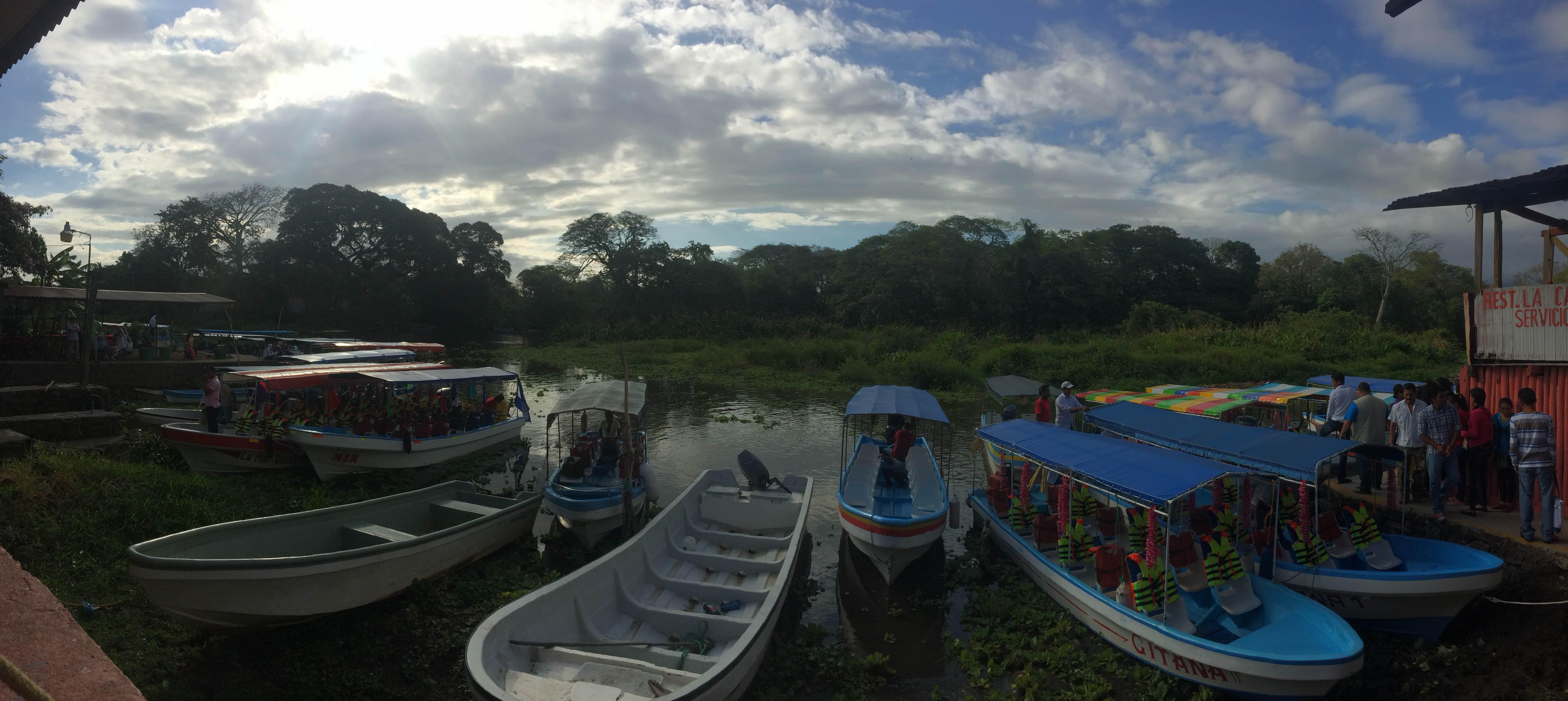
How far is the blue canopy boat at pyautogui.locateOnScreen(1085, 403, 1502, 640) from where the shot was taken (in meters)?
7.32

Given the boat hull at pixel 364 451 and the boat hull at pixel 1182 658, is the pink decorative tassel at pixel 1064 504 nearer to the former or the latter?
the boat hull at pixel 1182 658

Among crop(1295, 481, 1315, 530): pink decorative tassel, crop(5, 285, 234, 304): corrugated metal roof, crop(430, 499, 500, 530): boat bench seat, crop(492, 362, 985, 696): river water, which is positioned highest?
crop(5, 285, 234, 304): corrugated metal roof

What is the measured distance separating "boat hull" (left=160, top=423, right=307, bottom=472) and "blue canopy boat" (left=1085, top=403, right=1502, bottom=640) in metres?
14.5

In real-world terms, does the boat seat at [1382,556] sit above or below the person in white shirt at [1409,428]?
below

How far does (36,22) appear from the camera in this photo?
642cm

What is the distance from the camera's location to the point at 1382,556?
8227 mm

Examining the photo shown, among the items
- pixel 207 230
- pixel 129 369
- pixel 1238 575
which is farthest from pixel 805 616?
pixel 207 230

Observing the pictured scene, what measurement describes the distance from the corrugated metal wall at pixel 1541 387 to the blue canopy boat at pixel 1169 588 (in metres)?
3.72

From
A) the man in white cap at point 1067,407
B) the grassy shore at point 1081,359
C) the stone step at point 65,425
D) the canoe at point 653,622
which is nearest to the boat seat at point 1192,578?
the canoe at point 653,622

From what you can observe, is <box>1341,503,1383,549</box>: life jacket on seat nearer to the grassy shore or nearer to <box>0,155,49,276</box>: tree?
the grassy shore

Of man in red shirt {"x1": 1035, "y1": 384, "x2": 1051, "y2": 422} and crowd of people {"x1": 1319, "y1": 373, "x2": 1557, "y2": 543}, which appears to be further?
man in red shirt {"x1": 1035, "y1": 384, "x2": 1051, "y2": 422}

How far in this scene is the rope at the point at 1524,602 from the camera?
7.26m

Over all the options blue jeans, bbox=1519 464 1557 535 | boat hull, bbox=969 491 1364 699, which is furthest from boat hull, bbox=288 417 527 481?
blue jeans, bbox=1519 464 1557 535

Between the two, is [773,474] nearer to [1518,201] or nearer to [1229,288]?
[1518,201]
